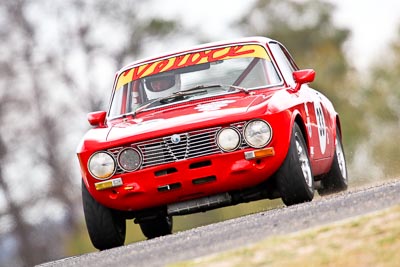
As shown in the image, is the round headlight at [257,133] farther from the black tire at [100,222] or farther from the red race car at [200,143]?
the black tire at [100,222]

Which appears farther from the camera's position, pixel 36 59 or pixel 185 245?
pixel 36 59

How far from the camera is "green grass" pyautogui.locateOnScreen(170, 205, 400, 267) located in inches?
304

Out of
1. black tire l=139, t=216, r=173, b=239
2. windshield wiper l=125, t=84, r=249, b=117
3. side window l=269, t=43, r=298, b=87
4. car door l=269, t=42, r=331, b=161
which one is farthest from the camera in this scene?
black tire l=139, t=216, r=173, b=239

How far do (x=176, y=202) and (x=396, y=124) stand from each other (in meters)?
29.8

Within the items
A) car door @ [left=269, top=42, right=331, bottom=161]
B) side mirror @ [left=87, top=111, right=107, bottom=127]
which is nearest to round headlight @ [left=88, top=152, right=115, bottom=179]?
side mirror @ [left=87, top=111, right=107, bottom=127]

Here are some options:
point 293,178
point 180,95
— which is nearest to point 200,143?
point 293,178

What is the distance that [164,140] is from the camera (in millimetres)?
11867

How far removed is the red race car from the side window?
4cm

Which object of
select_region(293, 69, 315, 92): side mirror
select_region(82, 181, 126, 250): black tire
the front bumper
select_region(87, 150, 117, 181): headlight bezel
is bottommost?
select_region(82, 181, 126, 250): black tire

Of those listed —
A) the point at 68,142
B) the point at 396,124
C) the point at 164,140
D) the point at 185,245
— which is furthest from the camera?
the point at 68,142

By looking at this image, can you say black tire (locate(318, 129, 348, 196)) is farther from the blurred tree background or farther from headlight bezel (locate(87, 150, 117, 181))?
the blurred tree background

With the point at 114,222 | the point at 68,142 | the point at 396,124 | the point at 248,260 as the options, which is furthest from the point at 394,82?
the point at 248,260

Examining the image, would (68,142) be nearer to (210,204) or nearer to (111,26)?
(111,26)

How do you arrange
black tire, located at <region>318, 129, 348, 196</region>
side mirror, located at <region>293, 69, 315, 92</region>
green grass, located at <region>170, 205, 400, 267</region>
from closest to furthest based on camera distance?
green grass, located at <region>170, 205, 400, 267</region>, side mirror, located at <region>293, 69, 315, 92</region>, black tire, located at <region>318, 129, 348, 196</region>
